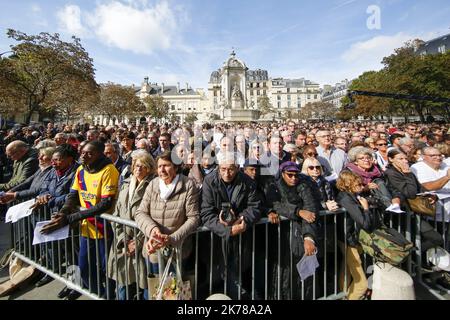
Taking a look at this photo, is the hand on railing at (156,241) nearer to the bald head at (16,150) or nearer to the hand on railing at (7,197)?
the hand on railing at (7,197)

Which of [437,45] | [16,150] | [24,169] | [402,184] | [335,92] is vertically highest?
[335,92]

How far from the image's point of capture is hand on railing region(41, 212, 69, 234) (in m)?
2.98

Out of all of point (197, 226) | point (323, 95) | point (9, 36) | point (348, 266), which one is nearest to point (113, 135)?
point (197, 226)

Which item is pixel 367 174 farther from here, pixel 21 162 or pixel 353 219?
pixel 21 162

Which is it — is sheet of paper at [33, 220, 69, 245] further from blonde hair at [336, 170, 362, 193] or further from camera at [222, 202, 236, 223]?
blonde hair at [336, 170, 362, 193]

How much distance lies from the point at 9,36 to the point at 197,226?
22.1m

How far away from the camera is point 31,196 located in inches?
151

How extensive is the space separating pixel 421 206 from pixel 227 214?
2675 millimetres

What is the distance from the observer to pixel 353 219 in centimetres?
309

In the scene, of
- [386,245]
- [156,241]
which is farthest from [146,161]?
[386,245]

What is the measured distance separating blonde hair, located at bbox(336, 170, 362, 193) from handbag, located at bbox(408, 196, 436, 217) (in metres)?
0.93

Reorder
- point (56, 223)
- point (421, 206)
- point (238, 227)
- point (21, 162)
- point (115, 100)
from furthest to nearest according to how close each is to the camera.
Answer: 1. point (115, 100)
2. point (21, 162)
3. point (421, 206)
4. point (56, 223)
5. point (238, 227)

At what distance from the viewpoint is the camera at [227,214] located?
8.92 feet
